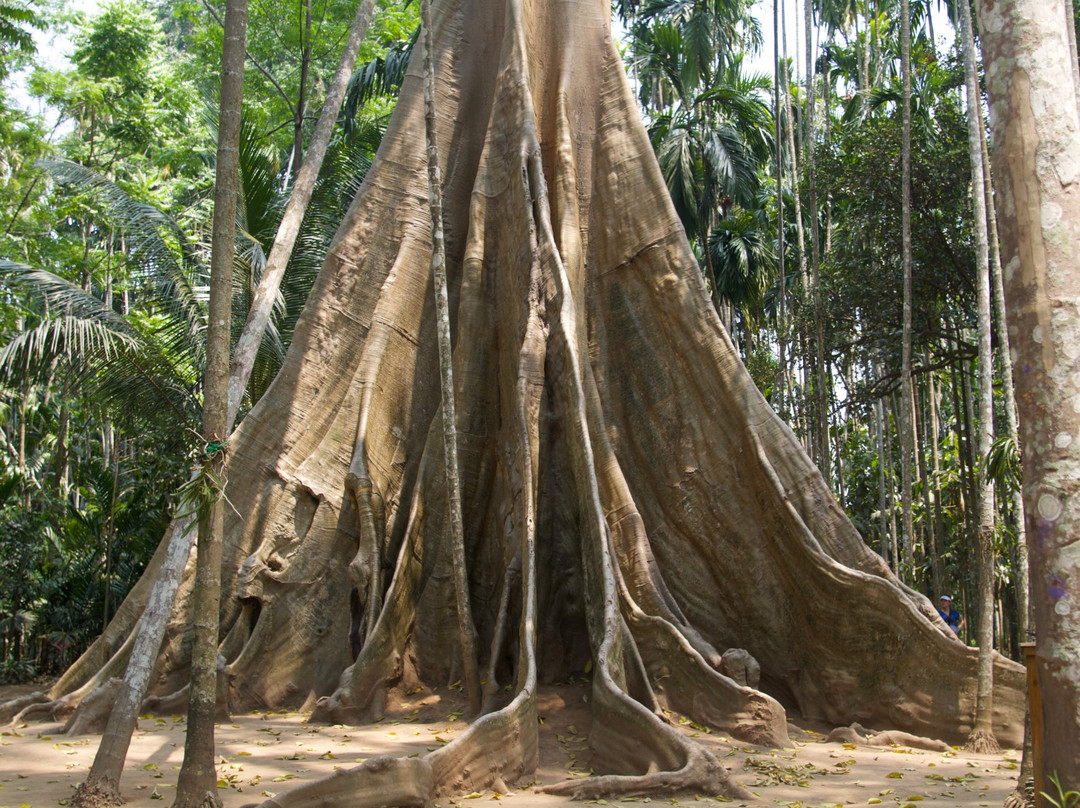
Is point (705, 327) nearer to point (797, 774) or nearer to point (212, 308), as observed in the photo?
point (797, 774)

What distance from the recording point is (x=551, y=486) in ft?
24.6

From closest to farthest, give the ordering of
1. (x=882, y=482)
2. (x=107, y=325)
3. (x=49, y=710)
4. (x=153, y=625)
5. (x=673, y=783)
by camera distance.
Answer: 1. (x=673, y=783)
2. (x=153, y=625)
3. (x=49, y=710)
4. (x=107, y=325)
5. (x=882, y=482)

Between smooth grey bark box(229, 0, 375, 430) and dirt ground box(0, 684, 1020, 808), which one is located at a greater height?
smooth grey bark box(229, 0, 375, 430)

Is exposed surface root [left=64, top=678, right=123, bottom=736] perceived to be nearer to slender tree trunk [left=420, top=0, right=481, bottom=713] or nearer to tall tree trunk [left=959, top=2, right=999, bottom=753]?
slender tree trunk [left=420, top=0, right=481, bottom=713]

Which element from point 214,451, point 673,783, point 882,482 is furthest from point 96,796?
point 882,482

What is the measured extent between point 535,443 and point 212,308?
9.53ft

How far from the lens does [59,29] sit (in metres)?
→ 23.5

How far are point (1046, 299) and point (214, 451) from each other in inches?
146

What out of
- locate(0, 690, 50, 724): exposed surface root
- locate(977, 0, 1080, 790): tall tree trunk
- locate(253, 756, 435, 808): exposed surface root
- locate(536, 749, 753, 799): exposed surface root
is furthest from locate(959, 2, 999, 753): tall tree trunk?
locate(0, 690, 50, 724): exposed surface root

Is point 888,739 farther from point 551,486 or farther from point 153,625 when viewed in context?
point 153,625

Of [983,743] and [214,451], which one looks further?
[983,743]

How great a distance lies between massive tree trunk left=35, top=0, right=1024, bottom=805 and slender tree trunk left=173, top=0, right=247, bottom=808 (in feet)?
5.95

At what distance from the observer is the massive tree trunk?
6.80m

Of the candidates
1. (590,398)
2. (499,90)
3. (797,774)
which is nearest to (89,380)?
(499,90)
